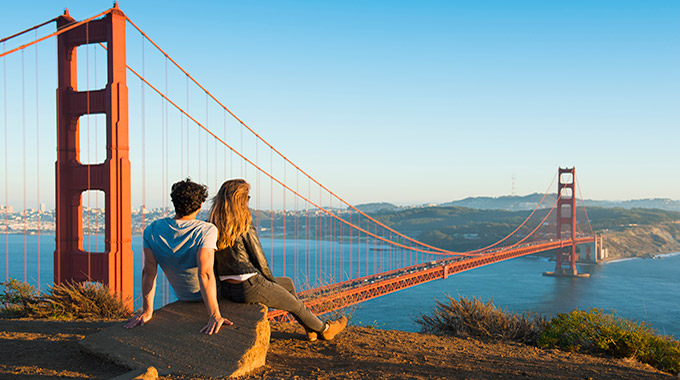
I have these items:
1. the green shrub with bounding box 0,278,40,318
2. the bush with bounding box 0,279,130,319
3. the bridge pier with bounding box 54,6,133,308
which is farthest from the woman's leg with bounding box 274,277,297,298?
the bridge pier with bounding box 54,6,133,308

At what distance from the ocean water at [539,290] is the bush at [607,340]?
21193 mm

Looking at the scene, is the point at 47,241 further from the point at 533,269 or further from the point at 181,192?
the point at 181,192

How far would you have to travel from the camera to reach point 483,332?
4430mm

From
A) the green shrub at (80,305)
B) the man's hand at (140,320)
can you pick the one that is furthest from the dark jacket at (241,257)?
the green shrub at (80,305)

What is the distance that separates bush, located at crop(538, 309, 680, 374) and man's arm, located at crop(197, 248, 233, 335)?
2.95 m

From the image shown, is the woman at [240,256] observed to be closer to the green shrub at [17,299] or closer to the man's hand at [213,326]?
the man's hand at [213,326]

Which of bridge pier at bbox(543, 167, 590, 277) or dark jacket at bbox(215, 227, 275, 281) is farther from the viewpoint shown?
bridge pier at bbox(543, 167, 590, 277)

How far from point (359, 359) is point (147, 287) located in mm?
1453

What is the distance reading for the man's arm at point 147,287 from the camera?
2.85 meters

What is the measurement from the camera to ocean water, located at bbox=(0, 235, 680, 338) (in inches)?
1277

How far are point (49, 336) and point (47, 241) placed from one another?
86.9m

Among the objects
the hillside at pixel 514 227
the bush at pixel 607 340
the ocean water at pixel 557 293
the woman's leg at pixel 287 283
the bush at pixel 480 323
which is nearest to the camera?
the woman's leg at pixel 287 283

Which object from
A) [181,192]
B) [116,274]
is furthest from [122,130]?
[181,192]

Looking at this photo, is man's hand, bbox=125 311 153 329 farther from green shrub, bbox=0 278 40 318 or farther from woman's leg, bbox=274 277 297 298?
green shrub, bbox=0 278 40 318
